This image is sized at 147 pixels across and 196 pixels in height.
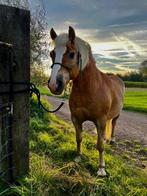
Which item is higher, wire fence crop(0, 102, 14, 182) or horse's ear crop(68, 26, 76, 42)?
horse's ear crop(68, 26, 76, 42)

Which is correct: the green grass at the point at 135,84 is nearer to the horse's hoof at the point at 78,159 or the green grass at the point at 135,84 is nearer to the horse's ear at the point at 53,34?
the horse's hoof at the point at 78,159

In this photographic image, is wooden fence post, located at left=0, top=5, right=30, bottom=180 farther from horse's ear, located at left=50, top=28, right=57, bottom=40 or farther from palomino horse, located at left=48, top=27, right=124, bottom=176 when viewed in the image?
horse's ear, located at left=50, top=28, right=57, bottom=40

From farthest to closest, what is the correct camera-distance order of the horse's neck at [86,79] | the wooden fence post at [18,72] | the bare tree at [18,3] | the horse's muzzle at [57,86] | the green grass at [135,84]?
the green grass at [135,84]
the bare tree at [18,3]
the horse's neck at [86,79]
the horse's muzzle at [57,86]
the wooden fence post at [18,72]

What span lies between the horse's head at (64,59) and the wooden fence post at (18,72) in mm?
653

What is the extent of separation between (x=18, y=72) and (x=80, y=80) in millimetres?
1500

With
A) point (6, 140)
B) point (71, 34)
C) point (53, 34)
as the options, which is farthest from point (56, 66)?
point (6, 140)


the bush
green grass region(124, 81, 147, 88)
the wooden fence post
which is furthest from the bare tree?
green grass region(124, 81, 147, 88)

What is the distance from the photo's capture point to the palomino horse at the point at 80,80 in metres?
4.40

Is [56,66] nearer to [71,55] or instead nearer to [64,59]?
[64,59]

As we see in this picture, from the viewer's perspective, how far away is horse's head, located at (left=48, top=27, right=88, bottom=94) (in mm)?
4285

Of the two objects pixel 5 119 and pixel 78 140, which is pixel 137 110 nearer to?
pixel 78 140

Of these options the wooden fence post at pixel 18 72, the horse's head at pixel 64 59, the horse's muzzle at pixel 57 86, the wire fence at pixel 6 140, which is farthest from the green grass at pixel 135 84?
the wire fence at pixel 6 140

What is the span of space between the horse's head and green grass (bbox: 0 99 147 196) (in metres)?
0.99

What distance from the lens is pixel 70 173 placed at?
179 inches
